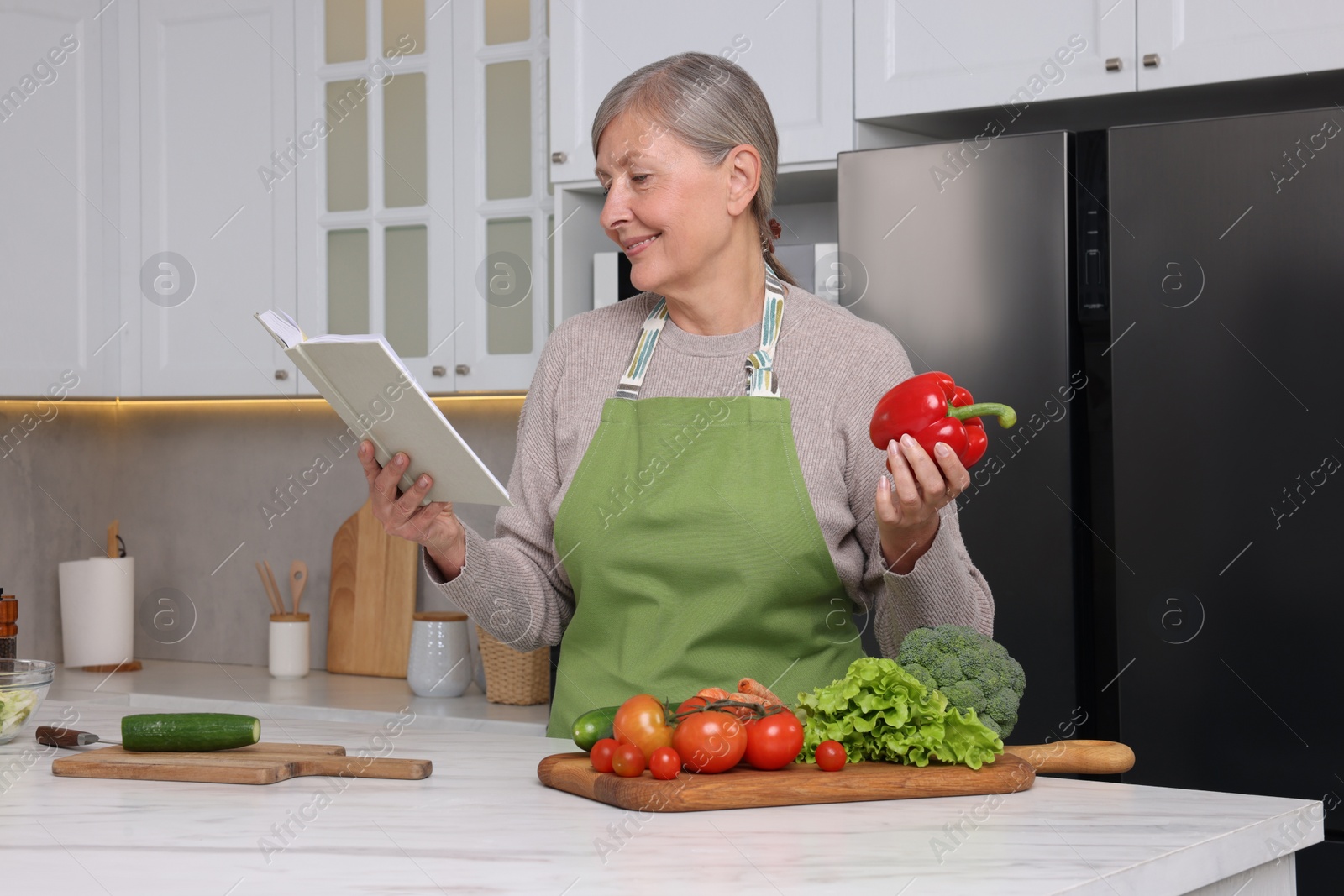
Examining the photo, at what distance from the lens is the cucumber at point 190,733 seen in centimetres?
133

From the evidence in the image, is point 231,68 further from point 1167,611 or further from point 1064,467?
point 1167,611

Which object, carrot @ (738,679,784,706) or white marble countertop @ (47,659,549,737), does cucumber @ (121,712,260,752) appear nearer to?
carrot @ (738,679,784,706)

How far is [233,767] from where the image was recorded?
→ 126 centimetres

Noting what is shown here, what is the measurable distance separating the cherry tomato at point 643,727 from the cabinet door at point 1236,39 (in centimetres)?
148

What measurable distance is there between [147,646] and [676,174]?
2.56 meters

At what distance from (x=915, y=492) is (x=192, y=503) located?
2673 mm

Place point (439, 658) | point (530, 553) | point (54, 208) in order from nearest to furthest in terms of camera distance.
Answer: point (530, 553), point (439, 658), point (54, 208)

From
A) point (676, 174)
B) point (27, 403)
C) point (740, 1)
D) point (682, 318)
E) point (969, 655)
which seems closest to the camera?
point (969, 655)

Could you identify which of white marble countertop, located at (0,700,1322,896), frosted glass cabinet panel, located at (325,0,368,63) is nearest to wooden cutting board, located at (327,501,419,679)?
frosted glass cabinet panel, located at (325,0,368,63)

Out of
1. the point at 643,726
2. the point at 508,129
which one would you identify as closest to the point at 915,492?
the point at 643,726

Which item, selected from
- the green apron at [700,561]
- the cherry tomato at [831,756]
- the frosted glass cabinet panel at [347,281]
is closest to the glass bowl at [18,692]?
the green apron at [700,561]

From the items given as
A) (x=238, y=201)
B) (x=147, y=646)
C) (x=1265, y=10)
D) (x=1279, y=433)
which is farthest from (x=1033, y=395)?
(x=147, y=646)

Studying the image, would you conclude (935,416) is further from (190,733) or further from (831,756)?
(190,733)

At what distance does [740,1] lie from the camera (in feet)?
8.29
